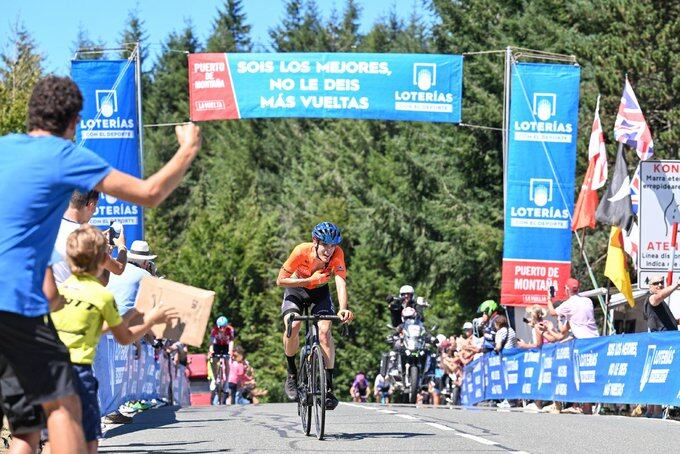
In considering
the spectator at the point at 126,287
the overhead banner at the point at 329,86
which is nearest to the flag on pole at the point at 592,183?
the overhead banner at the point at 329,86

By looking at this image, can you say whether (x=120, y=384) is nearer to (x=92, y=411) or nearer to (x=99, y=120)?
(x=92, y=411)

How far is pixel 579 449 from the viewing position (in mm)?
11016

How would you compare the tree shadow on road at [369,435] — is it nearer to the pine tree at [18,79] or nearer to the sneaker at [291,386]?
the sneaker at [291,386]

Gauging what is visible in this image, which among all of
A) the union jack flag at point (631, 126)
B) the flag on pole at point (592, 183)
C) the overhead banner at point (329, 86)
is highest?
the overhead banner at point (329, 86)

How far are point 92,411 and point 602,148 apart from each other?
20.0 metres

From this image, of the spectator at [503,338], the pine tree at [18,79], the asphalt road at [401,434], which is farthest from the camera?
the pine tree at [18,79]

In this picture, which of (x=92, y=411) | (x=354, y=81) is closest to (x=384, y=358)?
(x=354, y=81)

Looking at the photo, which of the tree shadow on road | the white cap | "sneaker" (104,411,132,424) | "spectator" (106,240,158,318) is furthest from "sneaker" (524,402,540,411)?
"spectator" (106,240,158,318)

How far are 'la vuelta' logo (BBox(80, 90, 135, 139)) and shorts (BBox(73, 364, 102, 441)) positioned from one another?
18.1 metres

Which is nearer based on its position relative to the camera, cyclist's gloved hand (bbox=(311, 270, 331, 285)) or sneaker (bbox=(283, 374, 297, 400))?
cyclist's gloved hand (bbox=(311, 270, 331, 285))

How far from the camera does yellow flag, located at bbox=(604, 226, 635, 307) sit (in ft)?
71.2

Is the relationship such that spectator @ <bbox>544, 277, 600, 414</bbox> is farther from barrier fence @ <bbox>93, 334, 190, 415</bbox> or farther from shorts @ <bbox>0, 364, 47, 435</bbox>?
shorts @ <bbox>0, 364, 47, 435</bbox>

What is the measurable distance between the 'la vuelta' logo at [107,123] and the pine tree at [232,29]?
70.0 metres

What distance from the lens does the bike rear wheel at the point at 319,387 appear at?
11.9 m
